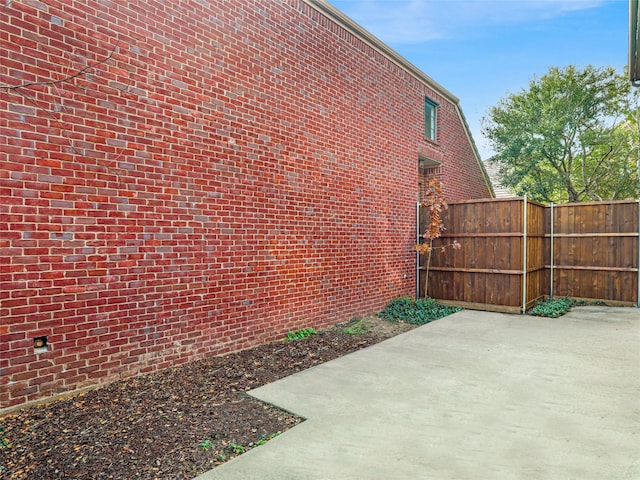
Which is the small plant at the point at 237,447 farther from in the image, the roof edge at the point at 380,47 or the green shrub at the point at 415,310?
the roof edge at the point at 380,47

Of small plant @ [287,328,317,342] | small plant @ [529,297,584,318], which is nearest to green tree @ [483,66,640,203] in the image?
small plant @ [529,297,584,318]

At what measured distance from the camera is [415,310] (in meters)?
7.49

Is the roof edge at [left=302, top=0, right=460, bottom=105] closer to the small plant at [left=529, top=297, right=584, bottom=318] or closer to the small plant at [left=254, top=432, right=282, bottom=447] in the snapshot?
the small plant at [left=529, top=297, right=584, bottom=318]

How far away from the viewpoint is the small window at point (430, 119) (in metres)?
9.57

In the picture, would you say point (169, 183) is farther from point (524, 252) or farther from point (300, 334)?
point (524, 252)

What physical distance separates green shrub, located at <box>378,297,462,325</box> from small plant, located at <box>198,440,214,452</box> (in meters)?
4.87

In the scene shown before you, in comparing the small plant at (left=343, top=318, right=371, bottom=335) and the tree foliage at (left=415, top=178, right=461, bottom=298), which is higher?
the tree foliage at (left=415, top=178, right=461, bottom=298)

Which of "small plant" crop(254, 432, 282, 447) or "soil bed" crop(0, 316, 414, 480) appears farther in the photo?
"small plant" crop(254, 432, 282, 447)

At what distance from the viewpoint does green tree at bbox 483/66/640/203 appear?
11875 mm

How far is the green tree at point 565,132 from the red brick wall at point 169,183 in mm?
7791

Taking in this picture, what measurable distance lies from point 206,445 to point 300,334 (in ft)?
10.2

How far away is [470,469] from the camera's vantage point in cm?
231

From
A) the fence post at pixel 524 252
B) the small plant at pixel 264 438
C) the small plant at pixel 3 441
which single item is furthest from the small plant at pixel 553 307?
the small plant at pixel 3 441

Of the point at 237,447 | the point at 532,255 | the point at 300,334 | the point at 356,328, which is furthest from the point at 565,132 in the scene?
the point at 237,447
